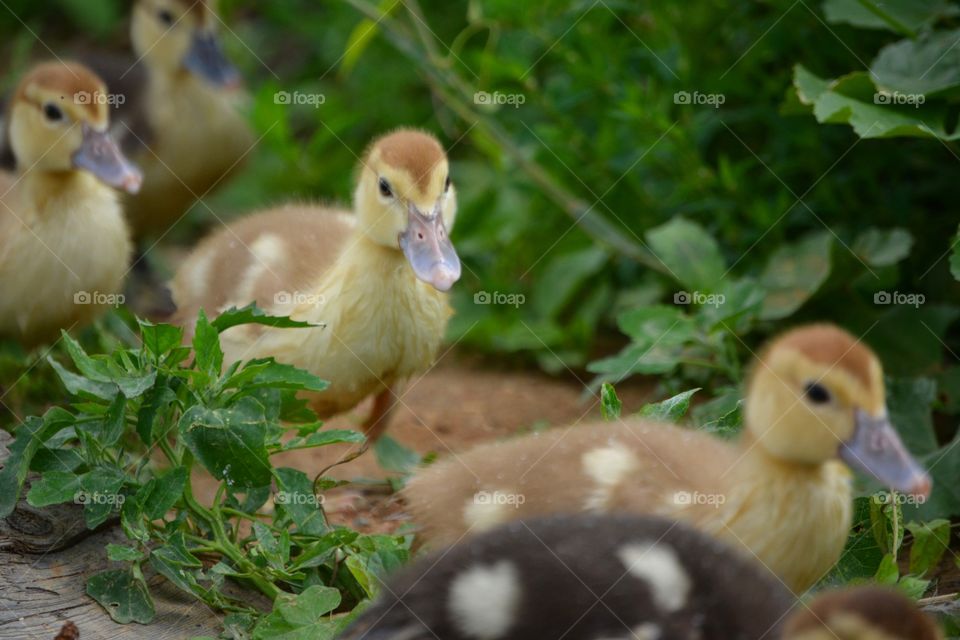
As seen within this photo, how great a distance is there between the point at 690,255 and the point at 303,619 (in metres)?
1.87

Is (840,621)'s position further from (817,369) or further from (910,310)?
(910,310)

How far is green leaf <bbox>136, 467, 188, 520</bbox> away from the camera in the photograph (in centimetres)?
272

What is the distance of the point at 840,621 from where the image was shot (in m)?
1.92

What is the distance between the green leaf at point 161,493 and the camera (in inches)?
107

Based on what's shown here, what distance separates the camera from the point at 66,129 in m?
4.00

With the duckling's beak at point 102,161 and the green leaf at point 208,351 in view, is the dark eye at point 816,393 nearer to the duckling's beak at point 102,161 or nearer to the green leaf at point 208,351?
the green leaf at point 208,351

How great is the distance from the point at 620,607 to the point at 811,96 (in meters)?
1.83

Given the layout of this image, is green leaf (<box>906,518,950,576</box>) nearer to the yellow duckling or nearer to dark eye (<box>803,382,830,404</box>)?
dark eye (<box>803,382,830,404</box>)

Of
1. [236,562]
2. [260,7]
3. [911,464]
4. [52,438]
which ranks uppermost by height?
[260,7]

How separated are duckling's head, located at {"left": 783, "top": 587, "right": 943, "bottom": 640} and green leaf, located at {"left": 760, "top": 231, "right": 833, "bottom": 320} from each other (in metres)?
2.05

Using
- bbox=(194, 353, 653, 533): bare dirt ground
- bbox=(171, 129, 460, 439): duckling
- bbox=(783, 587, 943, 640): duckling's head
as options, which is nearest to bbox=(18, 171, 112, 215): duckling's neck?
bbox=(171, 129, 460, 439): duckling

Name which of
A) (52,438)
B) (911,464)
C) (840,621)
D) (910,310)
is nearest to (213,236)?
(52,438)

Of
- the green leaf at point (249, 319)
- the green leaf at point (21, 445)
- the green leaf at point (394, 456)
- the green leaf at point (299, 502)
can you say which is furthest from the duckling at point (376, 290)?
the green leaf at point (21, 445)

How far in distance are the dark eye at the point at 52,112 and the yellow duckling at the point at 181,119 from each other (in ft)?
4.00
